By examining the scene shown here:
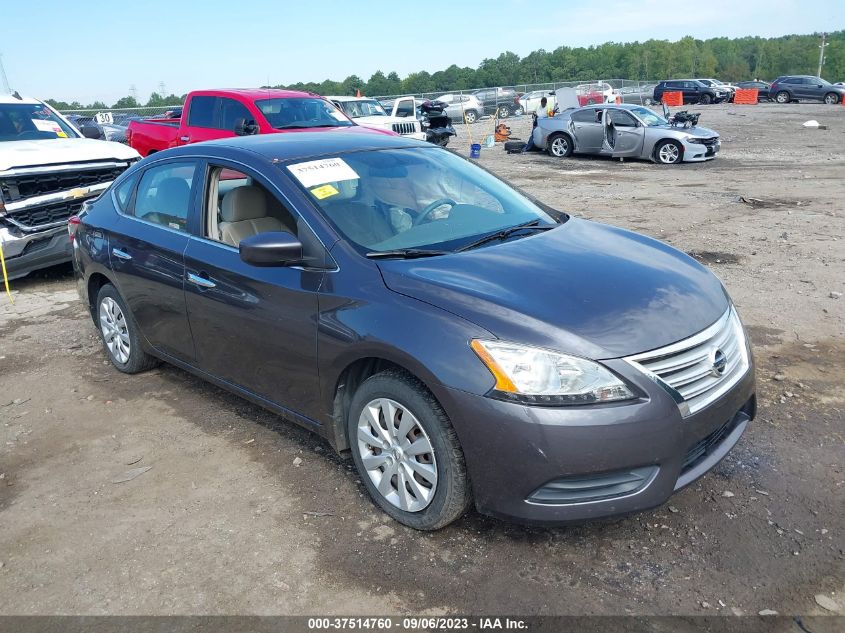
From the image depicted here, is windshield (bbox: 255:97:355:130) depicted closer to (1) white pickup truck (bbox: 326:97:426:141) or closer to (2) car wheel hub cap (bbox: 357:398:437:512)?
(1) white pickup truck (bbox: 326:97:426:141)

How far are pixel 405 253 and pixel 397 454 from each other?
944mm

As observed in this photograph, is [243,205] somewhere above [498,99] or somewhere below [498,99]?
above

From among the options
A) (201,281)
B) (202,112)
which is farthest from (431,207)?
(202,112)

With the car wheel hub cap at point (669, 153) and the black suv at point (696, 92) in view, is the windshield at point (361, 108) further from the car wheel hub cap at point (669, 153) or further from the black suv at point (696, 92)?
the black suv at point (696, 92)

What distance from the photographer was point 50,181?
777 cm

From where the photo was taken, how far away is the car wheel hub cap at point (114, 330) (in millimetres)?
5043

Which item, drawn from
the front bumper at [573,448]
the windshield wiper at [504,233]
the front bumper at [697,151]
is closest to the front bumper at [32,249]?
the windshield wiper at [504,233]

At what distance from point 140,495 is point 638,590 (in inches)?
97.1

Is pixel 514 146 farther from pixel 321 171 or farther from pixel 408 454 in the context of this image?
pixel 408 454

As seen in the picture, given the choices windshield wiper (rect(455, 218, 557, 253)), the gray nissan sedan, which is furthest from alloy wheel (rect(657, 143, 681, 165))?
windshield wiper (rect(455, 218, 557, 253))

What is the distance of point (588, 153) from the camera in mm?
19219

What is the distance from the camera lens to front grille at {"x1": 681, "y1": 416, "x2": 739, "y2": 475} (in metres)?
2.86

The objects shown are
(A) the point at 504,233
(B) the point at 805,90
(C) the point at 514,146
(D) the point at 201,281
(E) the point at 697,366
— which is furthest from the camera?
(B) the point at 805,90

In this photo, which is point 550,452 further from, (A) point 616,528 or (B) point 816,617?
(B) point 816,617
